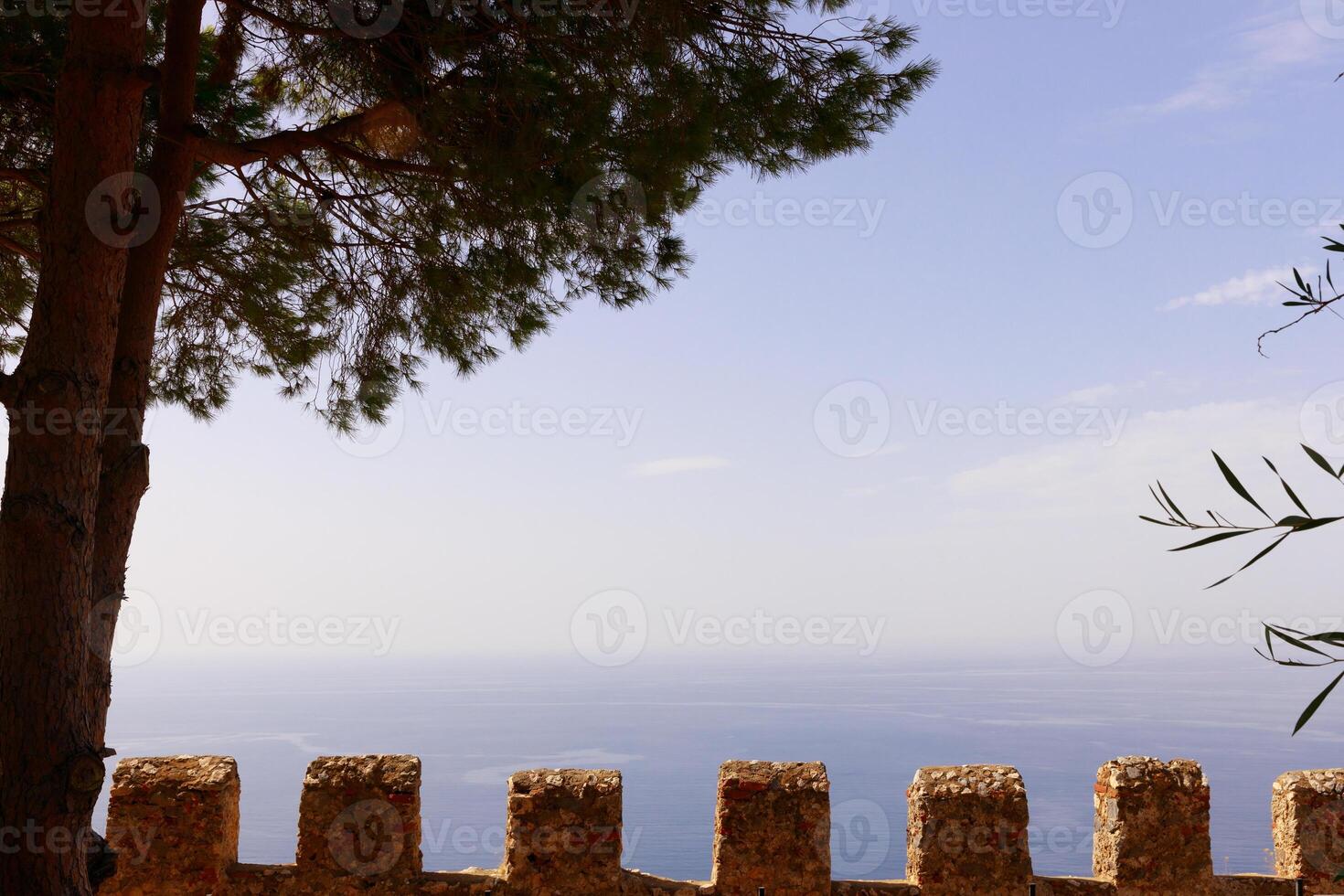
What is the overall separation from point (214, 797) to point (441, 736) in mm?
141068

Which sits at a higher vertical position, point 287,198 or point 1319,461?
point 287,198

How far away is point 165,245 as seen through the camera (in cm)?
467

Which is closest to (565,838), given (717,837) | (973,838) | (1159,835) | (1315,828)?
(717,837)

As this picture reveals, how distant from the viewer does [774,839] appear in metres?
5.48

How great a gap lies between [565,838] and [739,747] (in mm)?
128567


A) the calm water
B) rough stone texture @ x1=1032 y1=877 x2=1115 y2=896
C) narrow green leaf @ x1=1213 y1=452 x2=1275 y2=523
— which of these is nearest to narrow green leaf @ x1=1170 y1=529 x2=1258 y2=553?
narrow green leaf @ x1=1213 y1=452 x2=1275 y2=523

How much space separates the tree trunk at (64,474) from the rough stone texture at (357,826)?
154 cm

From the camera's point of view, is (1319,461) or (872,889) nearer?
(1319,461)

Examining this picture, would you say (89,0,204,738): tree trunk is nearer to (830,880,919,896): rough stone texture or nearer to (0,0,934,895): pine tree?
(0,0,934,895): pine tree

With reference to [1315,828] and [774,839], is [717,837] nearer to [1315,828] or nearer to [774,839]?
[774,839]

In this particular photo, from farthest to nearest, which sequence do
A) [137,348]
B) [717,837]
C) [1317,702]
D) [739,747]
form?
[739,747] < [717,837] < [137,348] < [1317,702]

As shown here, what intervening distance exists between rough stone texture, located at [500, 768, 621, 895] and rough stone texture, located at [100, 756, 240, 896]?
146 cm

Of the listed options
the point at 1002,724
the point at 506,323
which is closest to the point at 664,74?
the point at 506,323

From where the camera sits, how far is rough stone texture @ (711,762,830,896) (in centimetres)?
545
